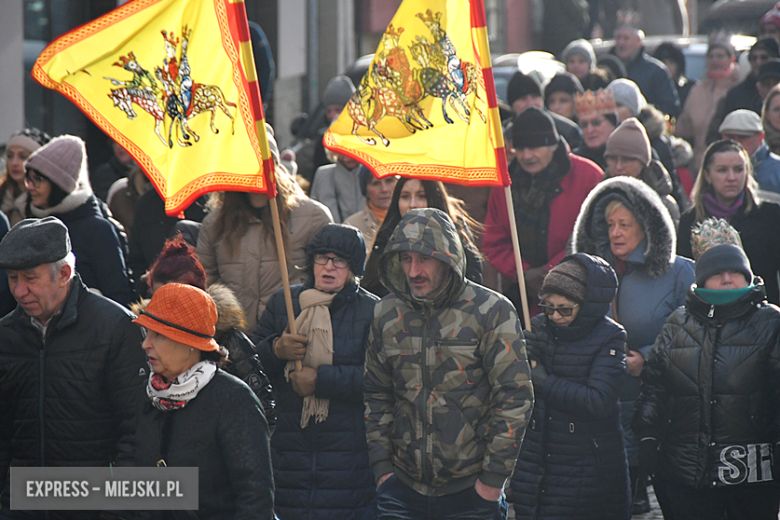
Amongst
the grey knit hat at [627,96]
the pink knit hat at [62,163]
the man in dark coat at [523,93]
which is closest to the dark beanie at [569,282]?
the pink knit hat at [62,163]

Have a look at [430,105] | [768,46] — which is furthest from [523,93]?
[430,105]

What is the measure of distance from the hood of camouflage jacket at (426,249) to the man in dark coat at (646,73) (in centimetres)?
861

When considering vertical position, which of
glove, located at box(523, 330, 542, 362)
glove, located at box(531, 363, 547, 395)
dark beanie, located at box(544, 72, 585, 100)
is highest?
dark beanie, located at box(544, 72, 585, 100)

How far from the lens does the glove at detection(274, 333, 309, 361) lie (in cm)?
532

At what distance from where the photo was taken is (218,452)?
391 cm

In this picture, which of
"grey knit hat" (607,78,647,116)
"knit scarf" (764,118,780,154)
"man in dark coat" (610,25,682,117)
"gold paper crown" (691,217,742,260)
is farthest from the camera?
"man in dark coat" (610,25,682,117)

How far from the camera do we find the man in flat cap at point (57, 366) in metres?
4.57

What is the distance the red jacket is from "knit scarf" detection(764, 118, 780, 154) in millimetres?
2643

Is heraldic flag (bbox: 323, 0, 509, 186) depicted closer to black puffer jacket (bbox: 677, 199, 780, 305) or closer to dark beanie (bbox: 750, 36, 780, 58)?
black puffer jacket (bbox: 677, 199, 780, 305)

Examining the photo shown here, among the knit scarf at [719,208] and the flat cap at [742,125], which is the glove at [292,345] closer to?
the knit scarf at [719,208]

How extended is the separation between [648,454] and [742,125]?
4074 mm

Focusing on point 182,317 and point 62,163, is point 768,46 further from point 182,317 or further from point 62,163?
point 182,317

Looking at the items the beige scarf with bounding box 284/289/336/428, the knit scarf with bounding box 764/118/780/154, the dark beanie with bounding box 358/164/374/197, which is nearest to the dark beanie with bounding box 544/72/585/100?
the knit scarf with bounding box 764/118/780/154

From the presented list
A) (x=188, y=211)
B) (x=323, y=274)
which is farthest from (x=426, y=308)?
(x=188, y=211)
